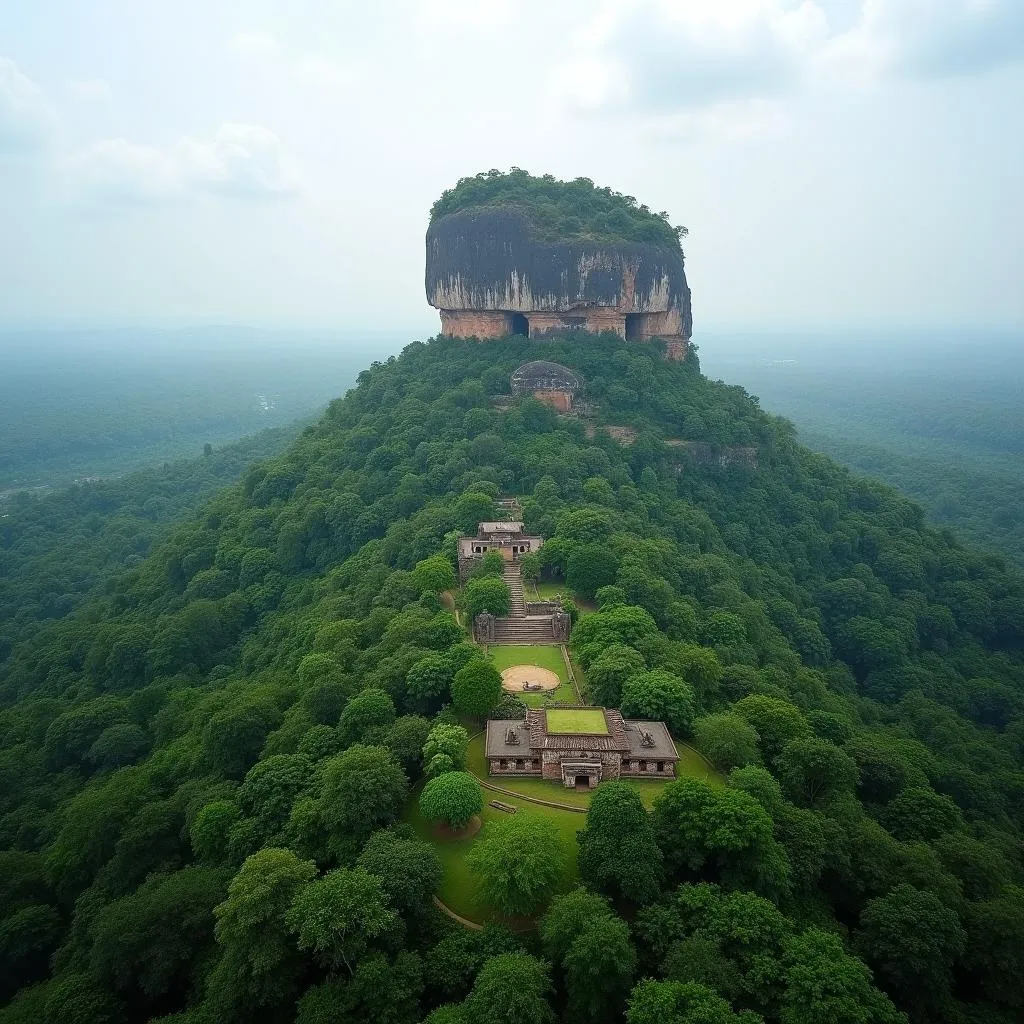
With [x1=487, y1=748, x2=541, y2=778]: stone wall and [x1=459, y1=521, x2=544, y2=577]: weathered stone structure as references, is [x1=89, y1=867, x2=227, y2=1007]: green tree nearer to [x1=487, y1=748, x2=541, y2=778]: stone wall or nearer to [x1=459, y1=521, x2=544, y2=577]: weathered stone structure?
[x1=487, y1=748, x2=541, y2=778]: stone wall

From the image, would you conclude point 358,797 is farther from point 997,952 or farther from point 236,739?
point 997,952

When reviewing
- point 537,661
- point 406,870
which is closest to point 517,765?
point 406,870

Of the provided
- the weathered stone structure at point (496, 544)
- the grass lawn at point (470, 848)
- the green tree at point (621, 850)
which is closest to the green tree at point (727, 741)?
the green tree at point (621, 850)

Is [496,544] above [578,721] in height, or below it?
above

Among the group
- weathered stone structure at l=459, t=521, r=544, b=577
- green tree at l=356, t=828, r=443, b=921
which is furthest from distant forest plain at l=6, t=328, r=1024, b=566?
green tree at l=356, t=828, r=443, b=921

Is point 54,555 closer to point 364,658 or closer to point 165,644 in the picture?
point 165,644

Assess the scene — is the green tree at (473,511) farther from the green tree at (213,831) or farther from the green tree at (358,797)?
the green tree at (213,831)

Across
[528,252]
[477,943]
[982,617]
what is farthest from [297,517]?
[982,617]
